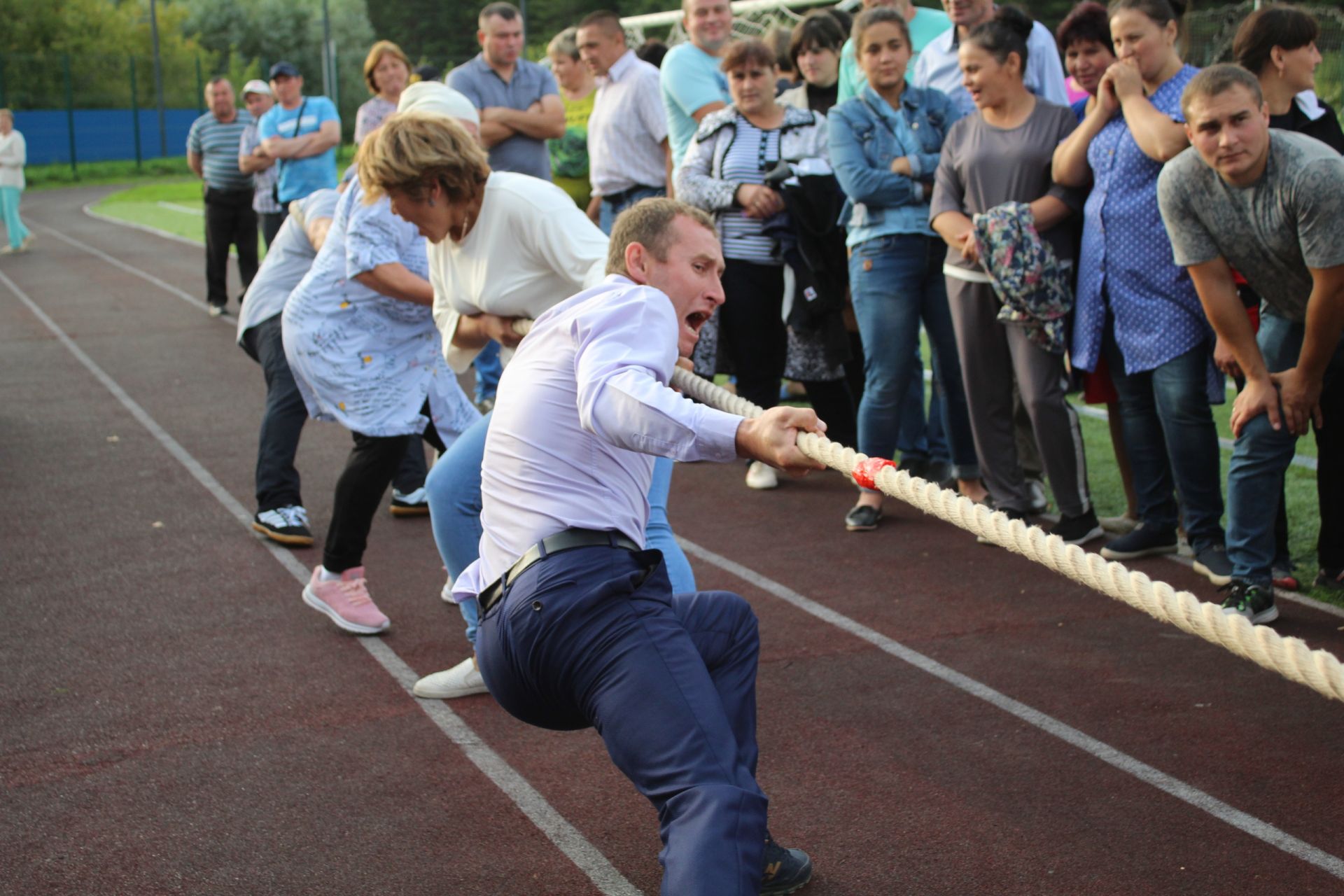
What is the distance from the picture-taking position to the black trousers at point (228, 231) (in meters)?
14.6

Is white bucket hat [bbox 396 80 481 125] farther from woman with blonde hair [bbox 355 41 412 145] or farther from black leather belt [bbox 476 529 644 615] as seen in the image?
woman with blonde hair [bbox 355 41 412 145]

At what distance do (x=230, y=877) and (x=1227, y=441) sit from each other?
6.26 m

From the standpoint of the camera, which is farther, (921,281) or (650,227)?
(921,281)

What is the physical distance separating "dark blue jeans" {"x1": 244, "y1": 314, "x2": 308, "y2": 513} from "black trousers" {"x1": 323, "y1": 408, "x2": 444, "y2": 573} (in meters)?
1.40

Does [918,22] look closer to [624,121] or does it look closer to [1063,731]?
[624,121]

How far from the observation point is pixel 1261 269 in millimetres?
5211

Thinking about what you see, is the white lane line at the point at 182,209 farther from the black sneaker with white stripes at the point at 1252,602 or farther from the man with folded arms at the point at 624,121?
the black sneaker with white stripes at the point at 1252,602

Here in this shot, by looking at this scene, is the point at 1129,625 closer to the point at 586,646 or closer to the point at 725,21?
the point at 586,646

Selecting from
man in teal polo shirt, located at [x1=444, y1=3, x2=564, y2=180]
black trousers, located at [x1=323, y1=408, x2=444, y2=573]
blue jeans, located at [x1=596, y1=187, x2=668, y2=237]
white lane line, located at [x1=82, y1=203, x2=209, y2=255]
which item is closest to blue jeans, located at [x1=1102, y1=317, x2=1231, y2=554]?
black trousers, located at [x1=323, y1=408, x2=444, y2=573]

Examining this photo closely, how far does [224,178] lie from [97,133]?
41583 millimetres

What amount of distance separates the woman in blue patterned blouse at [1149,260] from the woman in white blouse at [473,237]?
7.94 ft

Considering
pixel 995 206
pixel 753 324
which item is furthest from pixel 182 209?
pixel 995 206

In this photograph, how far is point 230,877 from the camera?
147 inches

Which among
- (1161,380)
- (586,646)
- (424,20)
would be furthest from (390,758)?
(424,20)
